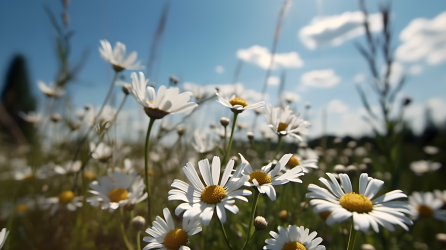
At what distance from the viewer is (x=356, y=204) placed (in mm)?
716

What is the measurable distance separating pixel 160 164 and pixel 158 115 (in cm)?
105

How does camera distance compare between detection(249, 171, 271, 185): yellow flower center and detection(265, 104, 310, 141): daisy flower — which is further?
detection(265, 104, 310, 141): daisy flower

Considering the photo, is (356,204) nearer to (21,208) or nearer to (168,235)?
(168,235)

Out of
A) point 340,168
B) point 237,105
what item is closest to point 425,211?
point 340,168

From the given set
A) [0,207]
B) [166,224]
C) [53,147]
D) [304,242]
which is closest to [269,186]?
[304,242]

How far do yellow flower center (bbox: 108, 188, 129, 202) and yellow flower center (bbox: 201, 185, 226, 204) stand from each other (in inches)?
17.3

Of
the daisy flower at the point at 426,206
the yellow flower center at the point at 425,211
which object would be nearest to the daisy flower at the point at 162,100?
the daisy flower at the point at 426,206

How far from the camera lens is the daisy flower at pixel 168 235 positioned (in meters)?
0.78

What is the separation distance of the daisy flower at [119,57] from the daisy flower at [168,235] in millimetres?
829

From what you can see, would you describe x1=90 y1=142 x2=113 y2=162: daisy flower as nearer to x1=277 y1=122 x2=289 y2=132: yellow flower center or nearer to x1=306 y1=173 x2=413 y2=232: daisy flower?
x1=277 y1=122 x2=289 y2=132: yellow flower center

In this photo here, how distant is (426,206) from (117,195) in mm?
2200

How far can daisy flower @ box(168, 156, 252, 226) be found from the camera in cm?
68

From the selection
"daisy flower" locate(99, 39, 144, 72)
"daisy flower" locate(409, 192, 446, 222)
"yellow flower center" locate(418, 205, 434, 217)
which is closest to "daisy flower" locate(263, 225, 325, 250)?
"daisy flower" locate(99, 39, 144, 72)

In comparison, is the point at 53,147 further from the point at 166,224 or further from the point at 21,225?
the point at 166,224
